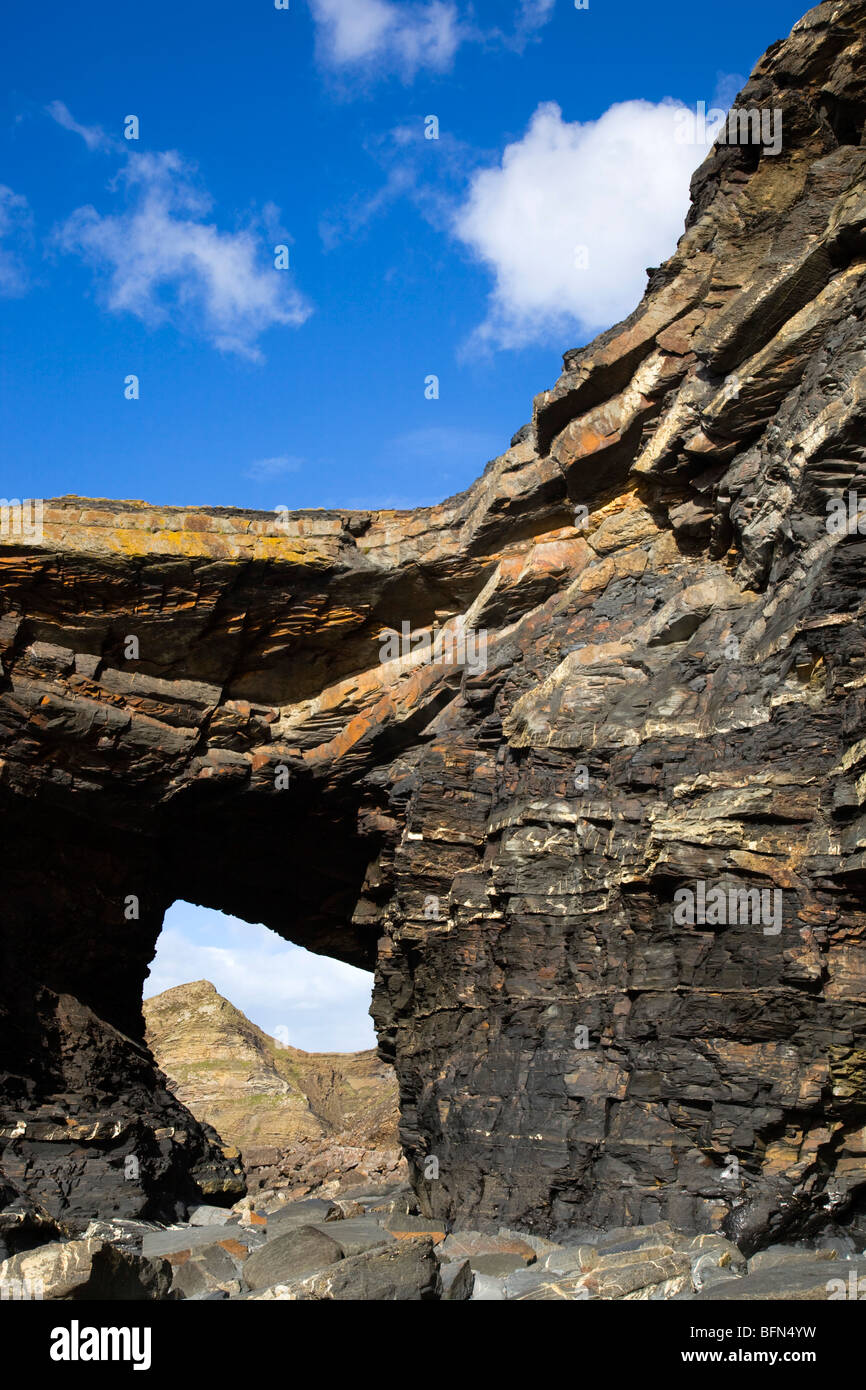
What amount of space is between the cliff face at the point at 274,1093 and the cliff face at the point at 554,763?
7878mm

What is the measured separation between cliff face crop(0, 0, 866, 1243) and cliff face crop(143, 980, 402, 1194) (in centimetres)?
788

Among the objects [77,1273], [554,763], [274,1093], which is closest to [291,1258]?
[77,1273]

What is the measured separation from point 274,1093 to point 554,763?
86.5 feet

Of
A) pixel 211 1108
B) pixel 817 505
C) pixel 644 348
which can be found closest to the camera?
pixel 817 505

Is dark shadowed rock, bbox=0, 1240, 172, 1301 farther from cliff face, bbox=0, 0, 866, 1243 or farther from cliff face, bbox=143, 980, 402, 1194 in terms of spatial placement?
cliff face, bbox=143, 980, 402, 1194

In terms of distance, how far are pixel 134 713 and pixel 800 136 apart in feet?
52.2

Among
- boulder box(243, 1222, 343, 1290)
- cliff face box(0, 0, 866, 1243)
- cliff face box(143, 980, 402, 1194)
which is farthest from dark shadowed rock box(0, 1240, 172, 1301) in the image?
cliff face box(143, 980, 402, 1194)

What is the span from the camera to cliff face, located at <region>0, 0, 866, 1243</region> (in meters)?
13.9

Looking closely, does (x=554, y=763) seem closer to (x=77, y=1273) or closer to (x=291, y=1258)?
(x=291, y=1258)

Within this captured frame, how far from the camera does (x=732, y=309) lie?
17016mm

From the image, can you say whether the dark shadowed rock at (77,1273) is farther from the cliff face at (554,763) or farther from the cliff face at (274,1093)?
the cliff face at (274,1093)

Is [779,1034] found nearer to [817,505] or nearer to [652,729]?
[652,729]

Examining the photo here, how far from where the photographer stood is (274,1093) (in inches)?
1543
